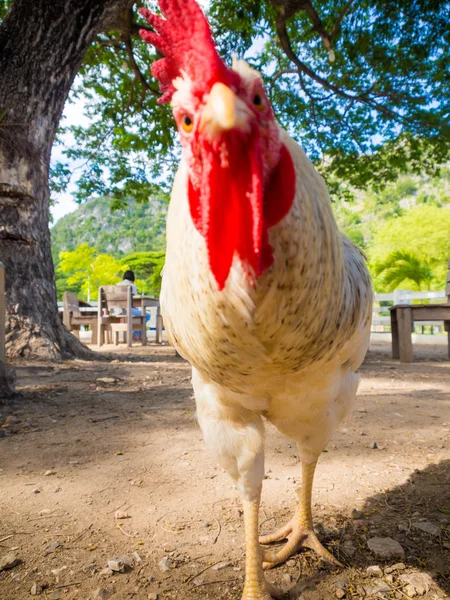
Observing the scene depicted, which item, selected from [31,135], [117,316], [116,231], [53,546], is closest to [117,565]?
[53,546]

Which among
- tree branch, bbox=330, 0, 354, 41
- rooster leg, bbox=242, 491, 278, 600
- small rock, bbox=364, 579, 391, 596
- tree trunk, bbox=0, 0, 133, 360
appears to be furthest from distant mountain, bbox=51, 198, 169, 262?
small rock, bbox=364, 579, 391, 596

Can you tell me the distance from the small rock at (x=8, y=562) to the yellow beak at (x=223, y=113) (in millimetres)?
1682

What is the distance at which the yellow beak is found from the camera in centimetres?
78

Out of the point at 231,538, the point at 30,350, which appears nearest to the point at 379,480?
the point at 231,538

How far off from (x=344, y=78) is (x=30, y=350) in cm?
826

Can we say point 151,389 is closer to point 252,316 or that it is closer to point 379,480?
point 379,480

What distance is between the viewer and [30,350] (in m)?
4.72

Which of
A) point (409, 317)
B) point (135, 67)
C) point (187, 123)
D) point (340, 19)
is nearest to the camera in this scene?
point (187, 123)

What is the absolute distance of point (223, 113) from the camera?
775mm

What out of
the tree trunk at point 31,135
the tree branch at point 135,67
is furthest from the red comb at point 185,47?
the tree branch at point 135,67

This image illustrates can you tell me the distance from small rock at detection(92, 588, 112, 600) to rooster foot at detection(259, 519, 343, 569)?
24.0 inches

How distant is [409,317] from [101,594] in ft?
20.8

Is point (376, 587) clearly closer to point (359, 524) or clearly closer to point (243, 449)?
point (359, 524)

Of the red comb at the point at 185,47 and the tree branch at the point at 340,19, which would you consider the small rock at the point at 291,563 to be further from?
the tree branch at the point at 340,19
